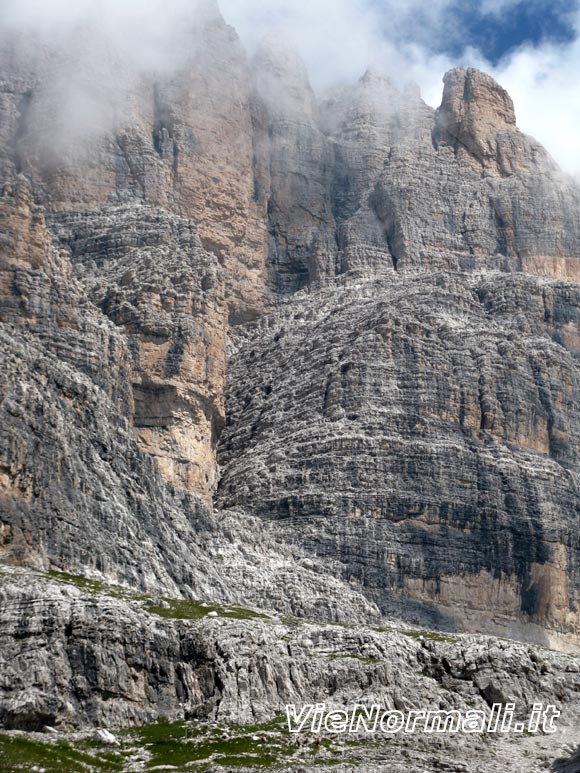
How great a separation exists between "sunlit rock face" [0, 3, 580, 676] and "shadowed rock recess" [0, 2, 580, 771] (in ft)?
0.92

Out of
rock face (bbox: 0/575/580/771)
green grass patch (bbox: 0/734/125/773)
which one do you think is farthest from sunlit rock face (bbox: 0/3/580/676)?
green grass patch (bbox: 0/734/125/773)

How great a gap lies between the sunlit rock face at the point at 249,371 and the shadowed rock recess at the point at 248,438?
0.28 metres

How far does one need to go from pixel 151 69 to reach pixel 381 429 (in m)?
59.4

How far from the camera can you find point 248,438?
537ft

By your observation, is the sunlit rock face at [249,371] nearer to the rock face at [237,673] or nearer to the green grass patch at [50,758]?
the rock face at [237,673]

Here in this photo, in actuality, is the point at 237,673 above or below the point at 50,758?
above

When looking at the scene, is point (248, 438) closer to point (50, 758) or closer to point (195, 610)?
point (195, 610)

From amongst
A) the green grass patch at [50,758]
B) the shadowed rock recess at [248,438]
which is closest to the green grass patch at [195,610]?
the shadowed rock recess at [248,438]

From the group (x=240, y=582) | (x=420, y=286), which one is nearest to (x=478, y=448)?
(x=420, y=286)

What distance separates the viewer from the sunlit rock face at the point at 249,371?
124125mm

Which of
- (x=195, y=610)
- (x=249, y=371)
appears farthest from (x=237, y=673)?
(x=249, y=371)

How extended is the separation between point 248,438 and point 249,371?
505 inches

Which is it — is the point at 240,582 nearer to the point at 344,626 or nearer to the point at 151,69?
the point at 344,626

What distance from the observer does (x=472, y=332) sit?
545ft
